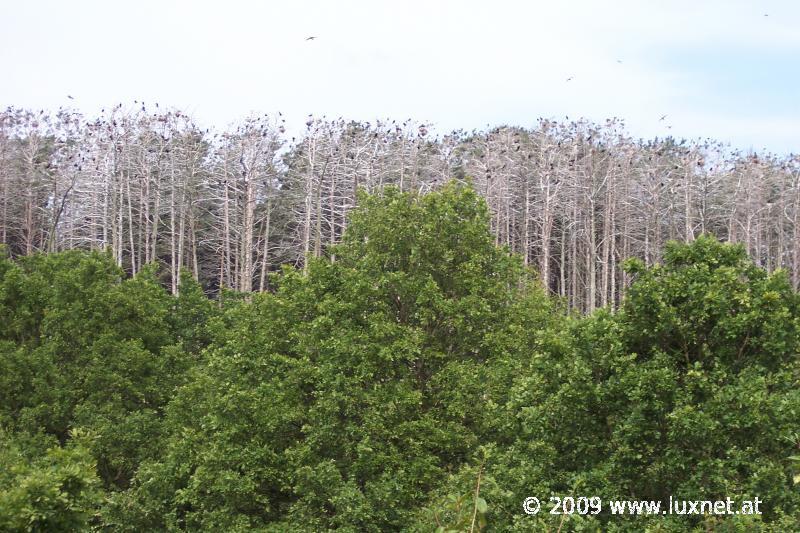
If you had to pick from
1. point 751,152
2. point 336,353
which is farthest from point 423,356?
point 751,152

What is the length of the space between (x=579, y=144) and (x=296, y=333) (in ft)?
138

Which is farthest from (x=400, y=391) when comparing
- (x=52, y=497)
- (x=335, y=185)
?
(x=335, y=185)

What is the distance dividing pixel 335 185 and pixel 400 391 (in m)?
41.5

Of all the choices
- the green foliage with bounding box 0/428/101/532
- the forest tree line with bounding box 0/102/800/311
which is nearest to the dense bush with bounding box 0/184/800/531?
the green foliage with bounding box 0/428/101/532

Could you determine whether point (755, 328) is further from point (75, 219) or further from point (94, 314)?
point (75, 219)

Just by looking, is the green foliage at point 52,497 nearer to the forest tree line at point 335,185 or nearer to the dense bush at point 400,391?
the dense bush at point 400,391

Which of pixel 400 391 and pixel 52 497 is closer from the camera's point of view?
pixel 52 497

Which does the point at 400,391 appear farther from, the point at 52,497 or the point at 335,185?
the point at 335,185

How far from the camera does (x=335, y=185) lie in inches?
2085

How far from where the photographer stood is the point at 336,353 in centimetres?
1265

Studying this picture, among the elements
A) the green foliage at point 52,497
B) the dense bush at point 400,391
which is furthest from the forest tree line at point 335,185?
the green foliage at point 52,497

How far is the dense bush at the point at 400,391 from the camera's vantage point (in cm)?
835

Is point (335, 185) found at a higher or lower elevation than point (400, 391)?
higher

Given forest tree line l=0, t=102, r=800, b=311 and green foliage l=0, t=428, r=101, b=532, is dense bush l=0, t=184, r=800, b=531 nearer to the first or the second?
green foliage l=0, t=428, r=101, b=532
